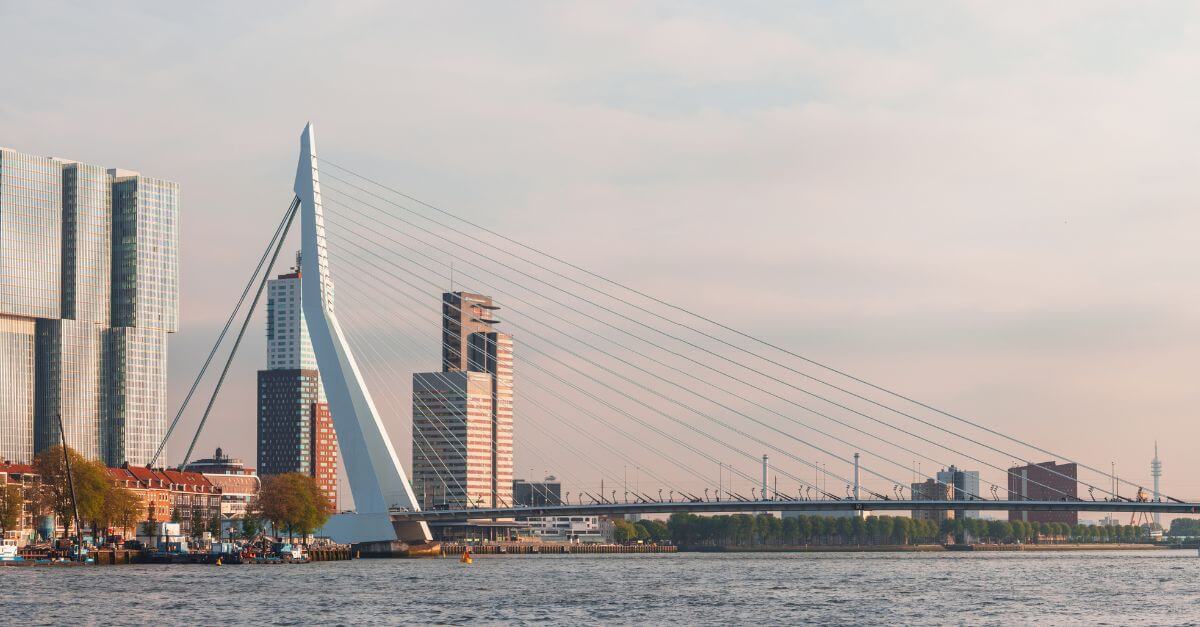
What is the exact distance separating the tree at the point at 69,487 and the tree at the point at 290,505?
15.6m

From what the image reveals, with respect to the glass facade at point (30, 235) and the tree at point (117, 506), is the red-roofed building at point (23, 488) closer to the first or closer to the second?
the tree at point (117, 506)

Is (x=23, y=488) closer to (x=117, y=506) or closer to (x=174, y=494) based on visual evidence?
(x=117, y=506)

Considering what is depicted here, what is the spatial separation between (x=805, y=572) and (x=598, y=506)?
1907 cm

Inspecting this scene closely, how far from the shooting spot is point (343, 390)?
9494 cm

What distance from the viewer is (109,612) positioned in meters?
54.8

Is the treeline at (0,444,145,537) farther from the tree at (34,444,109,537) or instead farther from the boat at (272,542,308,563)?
the boat at (272,542,308,563)

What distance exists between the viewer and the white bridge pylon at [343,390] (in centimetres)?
9500

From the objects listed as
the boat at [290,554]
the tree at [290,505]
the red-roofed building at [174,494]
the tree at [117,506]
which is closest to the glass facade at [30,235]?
the red-roofed building at [174,494]

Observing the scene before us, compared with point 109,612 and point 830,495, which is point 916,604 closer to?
point 109,612

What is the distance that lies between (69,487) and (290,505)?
71.5 ft

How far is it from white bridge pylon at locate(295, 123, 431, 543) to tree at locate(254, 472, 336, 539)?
2640 centimetres

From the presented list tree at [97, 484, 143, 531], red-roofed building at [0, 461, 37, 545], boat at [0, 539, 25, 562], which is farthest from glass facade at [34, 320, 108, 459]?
boat at [0, 539, 25, 562]

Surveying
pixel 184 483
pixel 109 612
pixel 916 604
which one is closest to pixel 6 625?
pixel 109 612

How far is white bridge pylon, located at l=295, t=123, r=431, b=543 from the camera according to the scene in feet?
312
